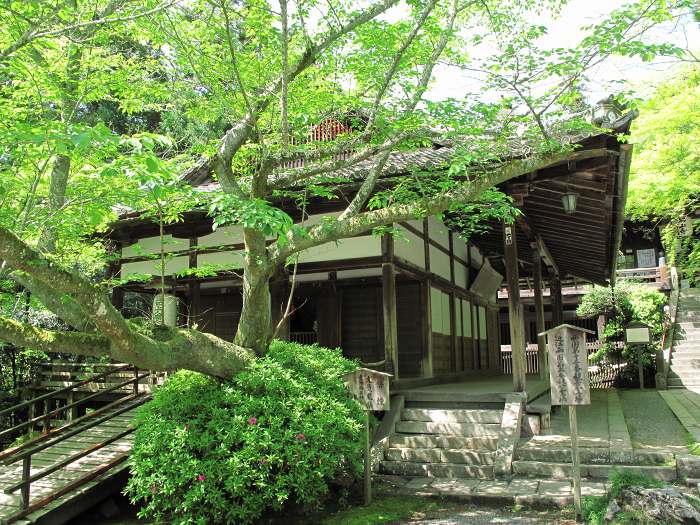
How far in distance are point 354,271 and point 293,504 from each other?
6.43 meters

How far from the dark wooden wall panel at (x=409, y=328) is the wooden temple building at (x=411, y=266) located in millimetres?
23

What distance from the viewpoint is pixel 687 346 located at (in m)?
18.5

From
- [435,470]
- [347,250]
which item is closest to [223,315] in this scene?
[347,250]

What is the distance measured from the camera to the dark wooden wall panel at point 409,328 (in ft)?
40.5

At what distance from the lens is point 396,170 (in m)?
9.10

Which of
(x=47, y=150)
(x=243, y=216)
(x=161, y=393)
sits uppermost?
(x=47, y=150)

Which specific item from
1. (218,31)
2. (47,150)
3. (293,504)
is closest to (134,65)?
(218,31)

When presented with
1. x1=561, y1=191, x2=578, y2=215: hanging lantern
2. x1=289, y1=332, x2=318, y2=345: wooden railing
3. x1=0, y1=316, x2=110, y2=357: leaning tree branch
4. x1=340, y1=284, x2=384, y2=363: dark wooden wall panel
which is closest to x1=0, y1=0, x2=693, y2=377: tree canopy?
x1=0, y1=316, x2=110, y2=357: leaning tree branch

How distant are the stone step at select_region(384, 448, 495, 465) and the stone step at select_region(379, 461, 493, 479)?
0.14 meters

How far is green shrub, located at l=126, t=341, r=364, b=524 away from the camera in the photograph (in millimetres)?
5875

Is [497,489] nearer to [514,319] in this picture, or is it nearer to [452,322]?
[514,319]

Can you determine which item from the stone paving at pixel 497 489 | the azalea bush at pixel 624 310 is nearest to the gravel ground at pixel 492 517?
the stone paving at pixel 497 489

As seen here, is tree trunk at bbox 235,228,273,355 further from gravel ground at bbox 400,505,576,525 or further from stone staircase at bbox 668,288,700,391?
stone staircase at bbox 668,288,700,391

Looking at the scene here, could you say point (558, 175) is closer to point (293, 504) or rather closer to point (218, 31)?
point (218, 31)
